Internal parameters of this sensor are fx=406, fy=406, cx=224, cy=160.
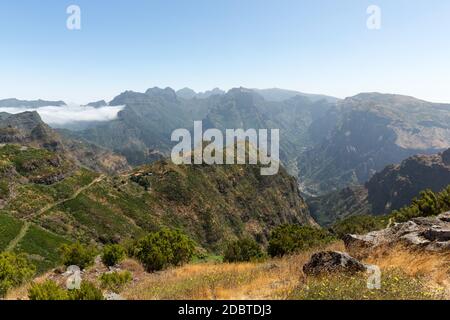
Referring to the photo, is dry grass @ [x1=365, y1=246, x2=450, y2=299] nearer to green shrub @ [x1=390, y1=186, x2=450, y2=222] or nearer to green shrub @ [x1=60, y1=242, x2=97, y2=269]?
green shrub @ [x1=390, y1=186, x2=450, y2=222]

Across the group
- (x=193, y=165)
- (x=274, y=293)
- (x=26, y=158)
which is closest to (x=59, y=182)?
(x=26, y=158)

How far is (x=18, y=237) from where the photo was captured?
85.8 metres

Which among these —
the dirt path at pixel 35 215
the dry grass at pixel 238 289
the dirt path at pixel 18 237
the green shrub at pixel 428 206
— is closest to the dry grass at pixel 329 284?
the dry grass at pixel 238 289

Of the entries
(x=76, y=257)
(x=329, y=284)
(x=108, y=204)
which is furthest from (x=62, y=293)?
(x=108, y=204)

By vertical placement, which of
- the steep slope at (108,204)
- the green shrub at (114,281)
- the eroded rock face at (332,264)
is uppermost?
the eroded rock face at (332,264)

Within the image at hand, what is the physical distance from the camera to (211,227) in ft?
511

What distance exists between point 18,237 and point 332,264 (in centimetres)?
8650

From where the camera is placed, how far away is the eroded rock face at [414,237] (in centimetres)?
1702

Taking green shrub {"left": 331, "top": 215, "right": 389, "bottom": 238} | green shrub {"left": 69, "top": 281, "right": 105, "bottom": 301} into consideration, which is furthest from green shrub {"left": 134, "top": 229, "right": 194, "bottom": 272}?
green shrub {"left": 69, "top": 281, "right": 105, "bottom": 301}

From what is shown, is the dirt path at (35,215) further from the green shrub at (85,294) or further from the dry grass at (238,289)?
the green shrub at (85,294)

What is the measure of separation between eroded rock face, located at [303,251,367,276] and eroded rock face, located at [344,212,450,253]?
4.11 m

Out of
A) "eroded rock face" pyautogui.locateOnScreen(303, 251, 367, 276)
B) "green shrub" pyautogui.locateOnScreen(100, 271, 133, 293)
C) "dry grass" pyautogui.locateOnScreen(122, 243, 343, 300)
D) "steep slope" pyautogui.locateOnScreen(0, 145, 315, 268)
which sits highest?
"eroded rock face" pyautogui.locateOnScreen(303, 251, 367, 276)

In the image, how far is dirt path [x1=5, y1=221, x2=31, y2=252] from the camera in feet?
259

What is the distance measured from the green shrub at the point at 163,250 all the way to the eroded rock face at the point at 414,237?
13.0 m
